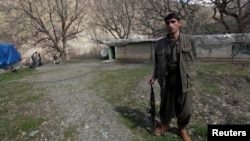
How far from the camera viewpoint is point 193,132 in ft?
13.2

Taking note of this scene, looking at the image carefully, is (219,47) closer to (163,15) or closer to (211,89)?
(163,15)

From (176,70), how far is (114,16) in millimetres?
20250

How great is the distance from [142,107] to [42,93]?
3.79m

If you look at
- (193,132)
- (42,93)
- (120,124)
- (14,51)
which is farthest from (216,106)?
(14,51)

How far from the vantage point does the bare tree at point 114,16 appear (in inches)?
859

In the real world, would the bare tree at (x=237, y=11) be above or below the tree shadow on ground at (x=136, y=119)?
above

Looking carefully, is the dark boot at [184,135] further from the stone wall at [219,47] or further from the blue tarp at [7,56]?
the blue tarp at [7,56]

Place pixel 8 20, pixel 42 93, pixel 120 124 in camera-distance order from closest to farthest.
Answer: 1. pixel 120 124
2. pixel 42 93
3. pixel 8 20

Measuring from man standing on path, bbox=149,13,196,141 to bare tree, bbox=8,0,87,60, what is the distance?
19.7 meters

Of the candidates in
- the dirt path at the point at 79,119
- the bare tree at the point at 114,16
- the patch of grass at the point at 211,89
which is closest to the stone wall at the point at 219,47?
the patch of grass at the point at 211,89

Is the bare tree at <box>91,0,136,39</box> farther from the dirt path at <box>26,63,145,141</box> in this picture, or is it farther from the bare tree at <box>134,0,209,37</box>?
the dirt path at <box>26,63,145,141</box>

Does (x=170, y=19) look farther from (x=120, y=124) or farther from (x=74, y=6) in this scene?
(x=74, y=6)

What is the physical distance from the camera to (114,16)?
2288 centimetres

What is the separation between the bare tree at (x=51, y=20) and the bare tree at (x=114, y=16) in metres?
1.42
